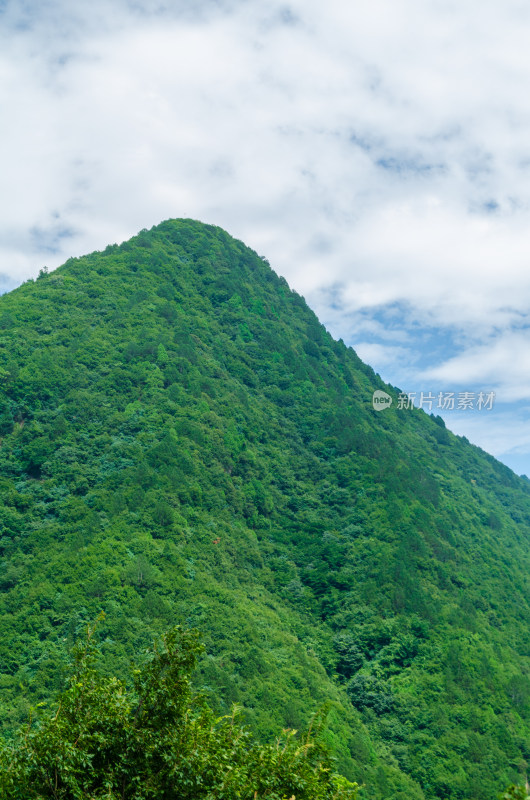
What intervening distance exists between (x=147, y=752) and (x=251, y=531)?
5029 centimetres

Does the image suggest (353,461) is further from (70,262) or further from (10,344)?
(70,262)

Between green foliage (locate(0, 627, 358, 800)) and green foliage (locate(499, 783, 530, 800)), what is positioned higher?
green foliage (locate(499, 783, 530, 800))

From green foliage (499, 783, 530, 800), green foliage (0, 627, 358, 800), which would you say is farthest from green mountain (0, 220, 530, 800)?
green foliage (499, 783, 530, 800)

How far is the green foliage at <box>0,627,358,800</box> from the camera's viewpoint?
10906 mm

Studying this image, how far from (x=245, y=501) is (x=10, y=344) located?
26087mm

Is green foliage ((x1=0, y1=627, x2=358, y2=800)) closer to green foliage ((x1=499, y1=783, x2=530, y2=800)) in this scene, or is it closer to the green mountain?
green foliage ((x1=499, y1=783, x2=530, y2=800))

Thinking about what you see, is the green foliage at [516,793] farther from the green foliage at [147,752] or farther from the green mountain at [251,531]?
the green mountain at [251,531]

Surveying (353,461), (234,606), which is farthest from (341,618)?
(353,461)

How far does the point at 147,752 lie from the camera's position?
11547mm

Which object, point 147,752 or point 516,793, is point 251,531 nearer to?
point 147,752

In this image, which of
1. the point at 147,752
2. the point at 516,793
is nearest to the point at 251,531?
the point at 147,752

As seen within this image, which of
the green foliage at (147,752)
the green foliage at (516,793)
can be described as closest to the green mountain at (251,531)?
the green foliage at (147,752)

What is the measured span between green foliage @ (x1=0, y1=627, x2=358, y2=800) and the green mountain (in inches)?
972

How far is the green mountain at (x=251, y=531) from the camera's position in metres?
43.3
